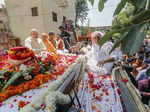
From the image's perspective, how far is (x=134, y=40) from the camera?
390 mm

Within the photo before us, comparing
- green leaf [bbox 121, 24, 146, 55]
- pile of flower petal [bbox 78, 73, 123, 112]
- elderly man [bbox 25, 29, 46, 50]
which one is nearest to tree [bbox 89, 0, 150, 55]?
green leaf [bbox 121, 24, 146, 55]

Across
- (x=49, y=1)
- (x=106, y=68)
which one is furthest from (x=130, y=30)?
(x=49, y=1)

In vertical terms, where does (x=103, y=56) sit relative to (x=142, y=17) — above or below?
below

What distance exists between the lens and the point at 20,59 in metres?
2.02

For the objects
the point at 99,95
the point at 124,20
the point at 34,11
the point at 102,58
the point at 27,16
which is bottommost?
the point at 99,95

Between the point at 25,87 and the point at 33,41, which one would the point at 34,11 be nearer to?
the point at 33,41

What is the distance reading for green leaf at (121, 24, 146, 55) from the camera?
38 centimetres

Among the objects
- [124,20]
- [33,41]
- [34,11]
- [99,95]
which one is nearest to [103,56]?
[99,95]

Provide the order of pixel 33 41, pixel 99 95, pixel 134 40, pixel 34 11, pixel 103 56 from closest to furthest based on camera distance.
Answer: pixel 134 40, pixel 99 95, pixel 103 56, pixel 33 41, pixel 34 11

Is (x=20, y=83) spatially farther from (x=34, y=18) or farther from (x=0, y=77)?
(x=34, y=18)

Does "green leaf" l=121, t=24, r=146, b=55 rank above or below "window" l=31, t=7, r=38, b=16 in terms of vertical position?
below

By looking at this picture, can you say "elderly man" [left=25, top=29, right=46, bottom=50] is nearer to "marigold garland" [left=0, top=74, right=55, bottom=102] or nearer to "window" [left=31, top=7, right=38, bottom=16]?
"marigold garland" [left=0, top=74, right=55, bottom=102]

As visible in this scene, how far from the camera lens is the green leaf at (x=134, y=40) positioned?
376 millimetres

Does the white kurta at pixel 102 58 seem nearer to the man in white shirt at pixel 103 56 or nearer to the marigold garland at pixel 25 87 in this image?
the man in white shirt at pixel 103 56
